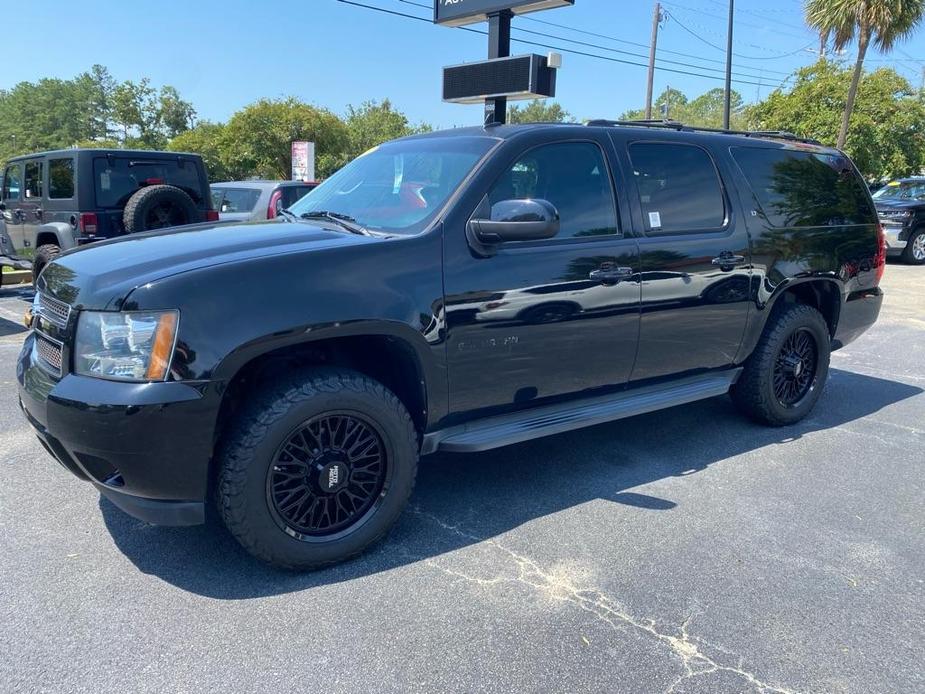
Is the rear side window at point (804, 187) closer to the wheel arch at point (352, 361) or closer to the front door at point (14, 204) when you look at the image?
the wheel arch at point (352, 361)

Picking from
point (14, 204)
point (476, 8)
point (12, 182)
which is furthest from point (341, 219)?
point (12, 182)

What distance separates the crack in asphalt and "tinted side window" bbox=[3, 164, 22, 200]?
9.29m

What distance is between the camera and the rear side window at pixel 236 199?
1091 cm

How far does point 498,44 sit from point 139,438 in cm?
639

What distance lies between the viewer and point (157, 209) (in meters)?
8.77

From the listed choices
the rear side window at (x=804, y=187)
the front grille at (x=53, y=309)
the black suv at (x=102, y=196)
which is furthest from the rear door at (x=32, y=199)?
the rear side window at (x=804, y=187)

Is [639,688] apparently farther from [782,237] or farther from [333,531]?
[782,237]

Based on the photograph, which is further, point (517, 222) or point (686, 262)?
point (686, 262)

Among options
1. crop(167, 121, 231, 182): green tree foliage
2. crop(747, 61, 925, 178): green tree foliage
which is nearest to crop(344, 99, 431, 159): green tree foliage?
crop(167, 121, 231, 182): green tree foliage

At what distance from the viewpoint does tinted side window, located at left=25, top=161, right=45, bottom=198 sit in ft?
30.5

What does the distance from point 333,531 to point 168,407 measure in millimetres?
909

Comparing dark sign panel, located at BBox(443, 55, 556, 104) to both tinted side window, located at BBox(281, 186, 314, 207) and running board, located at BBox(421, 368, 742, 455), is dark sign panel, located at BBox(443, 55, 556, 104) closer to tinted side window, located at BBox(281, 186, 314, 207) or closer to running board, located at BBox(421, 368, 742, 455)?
tinted side window, located at BBox(281, 186, 314, 207)

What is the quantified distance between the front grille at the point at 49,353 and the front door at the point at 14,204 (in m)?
7.94

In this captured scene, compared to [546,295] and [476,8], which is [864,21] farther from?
[546,295]
